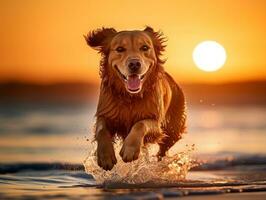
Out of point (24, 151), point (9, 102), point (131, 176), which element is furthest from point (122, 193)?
point (9, 102)

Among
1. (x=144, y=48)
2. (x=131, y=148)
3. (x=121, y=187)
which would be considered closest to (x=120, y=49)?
(x=144, y=48)

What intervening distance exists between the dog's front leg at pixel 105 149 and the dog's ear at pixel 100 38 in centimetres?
110

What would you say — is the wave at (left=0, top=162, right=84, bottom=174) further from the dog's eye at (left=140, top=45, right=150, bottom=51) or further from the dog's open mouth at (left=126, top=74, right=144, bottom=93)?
the dog's eye at (left=140, top=45, right=150, bottom=51)

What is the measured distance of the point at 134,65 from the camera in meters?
11.5

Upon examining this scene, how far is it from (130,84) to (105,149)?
99cm

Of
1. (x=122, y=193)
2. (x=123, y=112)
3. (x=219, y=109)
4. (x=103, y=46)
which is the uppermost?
(x=219, y=109)

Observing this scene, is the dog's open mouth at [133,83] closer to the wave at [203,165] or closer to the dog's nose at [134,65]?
the dog's nose at [134,65]

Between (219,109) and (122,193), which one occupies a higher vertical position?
(219,109)

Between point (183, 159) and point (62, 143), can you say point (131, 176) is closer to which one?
point (183, 159)

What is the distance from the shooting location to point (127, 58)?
454 inches

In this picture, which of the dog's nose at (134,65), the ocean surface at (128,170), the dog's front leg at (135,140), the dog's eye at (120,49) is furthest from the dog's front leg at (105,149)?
the dog's eye at (120,49)

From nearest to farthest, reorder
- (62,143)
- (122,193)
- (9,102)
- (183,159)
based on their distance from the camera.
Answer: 1. (122,193)
2. (183,159)
3. (62,143)
4. (9,102)

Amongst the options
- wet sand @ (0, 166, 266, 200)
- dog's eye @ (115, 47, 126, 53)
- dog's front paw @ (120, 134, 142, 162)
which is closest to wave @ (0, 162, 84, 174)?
wet sand @ (0, 166, 266, 200)

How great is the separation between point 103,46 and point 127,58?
26.9 inches
